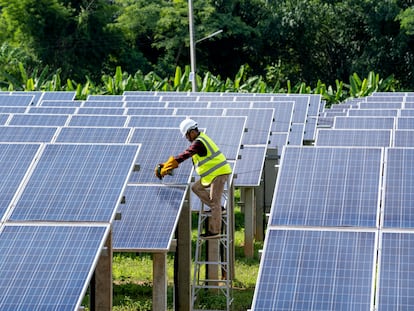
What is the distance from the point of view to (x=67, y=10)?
54.3m

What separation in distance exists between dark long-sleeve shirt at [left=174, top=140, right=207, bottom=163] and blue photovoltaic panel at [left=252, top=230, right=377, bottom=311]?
3.12m

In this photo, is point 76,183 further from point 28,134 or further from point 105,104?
point 105,104

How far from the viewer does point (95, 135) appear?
14.8 metres

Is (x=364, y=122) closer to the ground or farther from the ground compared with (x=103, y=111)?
closer to the ground

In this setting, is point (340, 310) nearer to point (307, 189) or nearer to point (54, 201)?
point (307, 189)

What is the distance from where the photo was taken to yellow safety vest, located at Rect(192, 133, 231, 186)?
1317 cm

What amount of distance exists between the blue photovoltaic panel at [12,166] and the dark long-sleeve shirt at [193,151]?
5.90 feet

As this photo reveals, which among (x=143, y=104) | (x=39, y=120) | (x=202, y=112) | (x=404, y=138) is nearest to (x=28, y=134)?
(x=39, y=120)

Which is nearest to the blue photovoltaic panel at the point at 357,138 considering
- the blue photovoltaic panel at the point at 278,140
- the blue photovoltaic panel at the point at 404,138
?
the blue photovoltaic panel at the point at 404,138

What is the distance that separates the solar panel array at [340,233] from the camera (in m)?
8.94

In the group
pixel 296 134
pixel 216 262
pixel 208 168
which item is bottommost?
pixel 216 262

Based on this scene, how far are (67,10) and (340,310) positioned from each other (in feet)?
154

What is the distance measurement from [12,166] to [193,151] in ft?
8.18

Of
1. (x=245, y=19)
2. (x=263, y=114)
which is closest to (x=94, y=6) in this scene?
(x=245, y=19)
